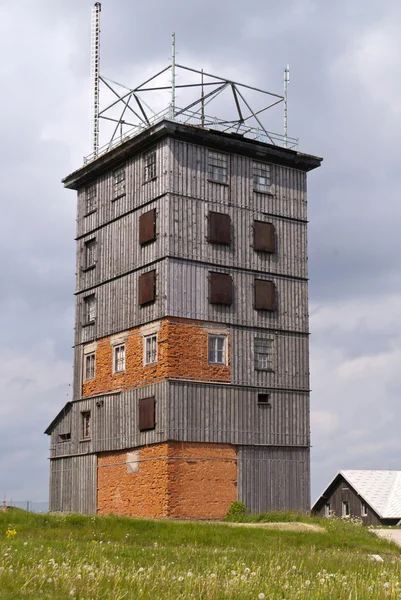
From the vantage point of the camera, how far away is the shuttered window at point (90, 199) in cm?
5247

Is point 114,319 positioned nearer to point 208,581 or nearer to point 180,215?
A: point 180,215

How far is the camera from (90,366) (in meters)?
50.8

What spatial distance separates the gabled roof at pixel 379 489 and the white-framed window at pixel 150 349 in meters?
28.2

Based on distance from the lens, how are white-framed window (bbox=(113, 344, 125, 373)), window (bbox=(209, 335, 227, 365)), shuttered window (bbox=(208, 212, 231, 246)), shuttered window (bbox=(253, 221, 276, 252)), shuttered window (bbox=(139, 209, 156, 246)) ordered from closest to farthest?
1. window (bbox=(209, 335, 227, 365))
2. shuttered window (bbox=(139, 209, 156, 246))
3. shuttered window (bbox=(208, 212, 231, 246))
4. white-framed window (bbox=(113, 344, 125, 373))
5. shuttered window (bbox=(253, 221, 276, 252))

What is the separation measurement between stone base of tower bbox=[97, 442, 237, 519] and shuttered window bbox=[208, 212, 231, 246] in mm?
10180

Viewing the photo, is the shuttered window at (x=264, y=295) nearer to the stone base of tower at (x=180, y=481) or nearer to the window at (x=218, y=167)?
the window at (x=218, y=167)

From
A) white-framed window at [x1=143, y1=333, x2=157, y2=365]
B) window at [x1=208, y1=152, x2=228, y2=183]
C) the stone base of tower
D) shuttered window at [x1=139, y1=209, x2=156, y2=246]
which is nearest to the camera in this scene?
the stone base of tower

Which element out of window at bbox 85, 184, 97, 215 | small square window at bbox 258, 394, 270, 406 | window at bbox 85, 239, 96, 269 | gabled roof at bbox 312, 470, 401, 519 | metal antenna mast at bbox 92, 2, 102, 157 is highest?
metal antenna mast at bbox 92, 2, 102, 157

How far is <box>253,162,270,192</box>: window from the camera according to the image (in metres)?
48.8

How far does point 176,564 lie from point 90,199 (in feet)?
117

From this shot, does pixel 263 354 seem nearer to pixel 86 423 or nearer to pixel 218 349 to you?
pixel 218 349

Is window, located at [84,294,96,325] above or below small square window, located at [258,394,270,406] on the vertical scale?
above

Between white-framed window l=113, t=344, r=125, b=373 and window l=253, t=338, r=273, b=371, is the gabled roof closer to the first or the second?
window l=253, t=338, r=273, b=371

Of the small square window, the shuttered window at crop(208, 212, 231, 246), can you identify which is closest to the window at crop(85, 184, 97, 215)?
the shuttered window at crop(208, 212, 231, 246)
